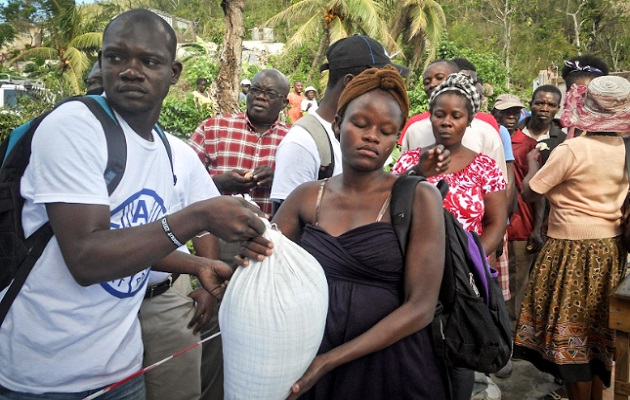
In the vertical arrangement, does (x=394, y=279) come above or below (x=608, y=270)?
above

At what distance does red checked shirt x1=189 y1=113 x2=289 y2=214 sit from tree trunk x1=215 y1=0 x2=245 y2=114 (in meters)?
3.66

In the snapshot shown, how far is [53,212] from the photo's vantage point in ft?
5.00

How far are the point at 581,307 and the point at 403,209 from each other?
230 centimetres

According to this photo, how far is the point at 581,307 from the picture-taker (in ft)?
11.9

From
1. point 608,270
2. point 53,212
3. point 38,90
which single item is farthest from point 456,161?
point 38,90

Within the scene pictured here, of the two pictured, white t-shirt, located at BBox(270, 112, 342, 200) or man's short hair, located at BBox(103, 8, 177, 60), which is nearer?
man's short hair, located at BBox(103, 8, 177, 60)

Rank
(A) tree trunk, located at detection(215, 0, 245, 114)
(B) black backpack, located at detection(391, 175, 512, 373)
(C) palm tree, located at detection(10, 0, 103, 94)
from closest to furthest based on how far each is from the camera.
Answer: (B) black backpack, located at detection(391, 175, 512, 373) < (A) tree trunk, located at detection(215, 0, 245, 114) < (C) palm tree, located at detection(10, 0, 103, 94)

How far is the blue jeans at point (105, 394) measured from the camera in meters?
1.68

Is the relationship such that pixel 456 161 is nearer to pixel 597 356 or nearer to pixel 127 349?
pixel 597 356

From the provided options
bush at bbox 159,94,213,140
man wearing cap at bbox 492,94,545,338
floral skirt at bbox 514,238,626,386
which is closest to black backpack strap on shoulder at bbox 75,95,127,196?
floral skirt at bbox 514,238,626,386

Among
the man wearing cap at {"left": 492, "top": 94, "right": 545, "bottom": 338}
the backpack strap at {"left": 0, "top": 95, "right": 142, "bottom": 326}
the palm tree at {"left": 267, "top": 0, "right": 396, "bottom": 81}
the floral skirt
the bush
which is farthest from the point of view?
the palm tree at {"left": 267, "top": 0, "right": 396, "bottom": 81}

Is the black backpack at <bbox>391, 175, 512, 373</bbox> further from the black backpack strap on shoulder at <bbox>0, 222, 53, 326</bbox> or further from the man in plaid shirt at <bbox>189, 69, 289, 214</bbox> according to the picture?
the man in plaid shirt at <bbox>189, 69, 289, 214</bbox>

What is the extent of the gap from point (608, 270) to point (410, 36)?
21218 millimetres

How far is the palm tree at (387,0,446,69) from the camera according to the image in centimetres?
2266
